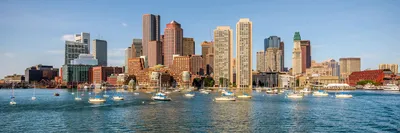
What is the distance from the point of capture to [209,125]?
251 ft

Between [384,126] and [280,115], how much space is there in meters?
25.1

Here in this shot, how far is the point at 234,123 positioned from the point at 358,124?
80.2 feet

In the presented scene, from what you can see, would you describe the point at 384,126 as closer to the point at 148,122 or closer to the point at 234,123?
the point at 234,123

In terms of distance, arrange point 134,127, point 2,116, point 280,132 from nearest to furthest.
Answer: point 280,132 → point 134,127 → point 2,116

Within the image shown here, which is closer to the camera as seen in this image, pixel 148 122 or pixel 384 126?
pixel 384 126

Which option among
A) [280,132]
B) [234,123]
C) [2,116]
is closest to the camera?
[280,132]

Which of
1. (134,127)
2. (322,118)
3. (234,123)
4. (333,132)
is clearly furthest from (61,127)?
(322,118)

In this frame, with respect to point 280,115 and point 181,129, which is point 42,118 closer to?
point 181,129

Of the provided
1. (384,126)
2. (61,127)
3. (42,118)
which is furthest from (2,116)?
(384,126)

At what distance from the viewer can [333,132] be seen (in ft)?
225

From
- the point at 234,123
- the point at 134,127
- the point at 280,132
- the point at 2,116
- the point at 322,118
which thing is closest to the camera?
the point at 280,132

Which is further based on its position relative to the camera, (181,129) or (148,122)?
(148,122)

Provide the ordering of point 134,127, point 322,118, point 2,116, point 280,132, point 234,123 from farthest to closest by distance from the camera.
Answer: point 2,116, point 322,118, point 234,123, point 134,127, point 280,132

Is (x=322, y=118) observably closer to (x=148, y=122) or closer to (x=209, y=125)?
(x=209, y=125)
